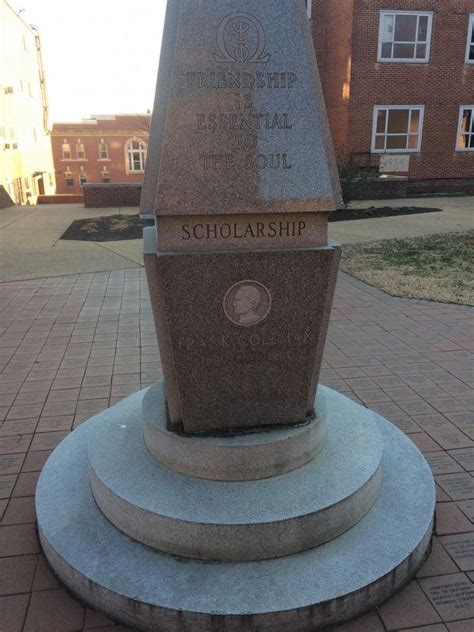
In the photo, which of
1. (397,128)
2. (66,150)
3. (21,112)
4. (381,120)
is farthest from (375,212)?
(66,150)

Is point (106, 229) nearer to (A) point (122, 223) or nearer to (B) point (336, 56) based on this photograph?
(A) point (122, 223)

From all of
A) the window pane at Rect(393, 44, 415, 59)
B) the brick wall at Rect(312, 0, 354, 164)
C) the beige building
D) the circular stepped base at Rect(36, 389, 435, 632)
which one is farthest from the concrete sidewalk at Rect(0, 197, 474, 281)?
the beige building

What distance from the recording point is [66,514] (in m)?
2.89

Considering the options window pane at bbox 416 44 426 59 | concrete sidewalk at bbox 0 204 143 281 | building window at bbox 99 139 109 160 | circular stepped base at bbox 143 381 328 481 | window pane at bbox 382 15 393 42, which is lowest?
concrete sidewalk at bbox 0 204 143 281

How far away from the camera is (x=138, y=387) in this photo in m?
4.68

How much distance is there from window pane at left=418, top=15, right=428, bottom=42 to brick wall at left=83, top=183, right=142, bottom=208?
12.3 metres

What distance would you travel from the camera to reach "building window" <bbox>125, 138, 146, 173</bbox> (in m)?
49.2

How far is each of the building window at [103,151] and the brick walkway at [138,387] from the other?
1727 inches

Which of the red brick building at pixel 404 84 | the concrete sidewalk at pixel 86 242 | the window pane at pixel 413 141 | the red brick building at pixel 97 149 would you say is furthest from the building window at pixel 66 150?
the window pane at pixel 413 141

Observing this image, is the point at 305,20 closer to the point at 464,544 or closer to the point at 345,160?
the point at 464,544

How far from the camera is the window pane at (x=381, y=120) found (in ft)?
68.8

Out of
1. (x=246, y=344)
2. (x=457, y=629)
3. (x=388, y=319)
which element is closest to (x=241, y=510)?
(x=246, y=344)

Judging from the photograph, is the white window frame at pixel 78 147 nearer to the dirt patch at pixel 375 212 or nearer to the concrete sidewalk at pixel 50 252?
the concrete sidewalk at pixel 50 252

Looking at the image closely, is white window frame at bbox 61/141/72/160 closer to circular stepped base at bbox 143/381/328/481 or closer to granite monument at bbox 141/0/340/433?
granite monument at bbox 141/0/340/433
